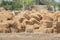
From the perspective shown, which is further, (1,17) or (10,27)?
(1,17)

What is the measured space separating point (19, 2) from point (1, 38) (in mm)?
15962

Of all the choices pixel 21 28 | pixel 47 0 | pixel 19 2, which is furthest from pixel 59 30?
pixel 47 0

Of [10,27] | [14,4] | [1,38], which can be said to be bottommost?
[14,4]

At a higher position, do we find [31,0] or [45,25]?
[45,25]

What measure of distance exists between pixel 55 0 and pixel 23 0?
3074 millimetres

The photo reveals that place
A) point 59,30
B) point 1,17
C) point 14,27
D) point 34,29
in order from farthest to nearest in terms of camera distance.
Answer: point 1,17
point 14,27
point 34,29
point 59,30

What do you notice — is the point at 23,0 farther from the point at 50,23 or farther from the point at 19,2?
the point at 50,23

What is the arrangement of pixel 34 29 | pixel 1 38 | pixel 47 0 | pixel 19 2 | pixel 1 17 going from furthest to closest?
1. pixel 47 0
2. pixel 19 2
3. pixel 1 17
4. pixel 34 29
5. pixel 1 38

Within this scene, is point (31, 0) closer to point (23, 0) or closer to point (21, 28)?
point (23, 0)

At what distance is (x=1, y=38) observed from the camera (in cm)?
261

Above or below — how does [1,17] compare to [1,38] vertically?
below

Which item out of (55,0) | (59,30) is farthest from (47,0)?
(59,30)

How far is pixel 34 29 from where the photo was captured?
4379 millimetres

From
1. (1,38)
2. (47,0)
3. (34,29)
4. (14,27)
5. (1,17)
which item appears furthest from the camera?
(47,0)
